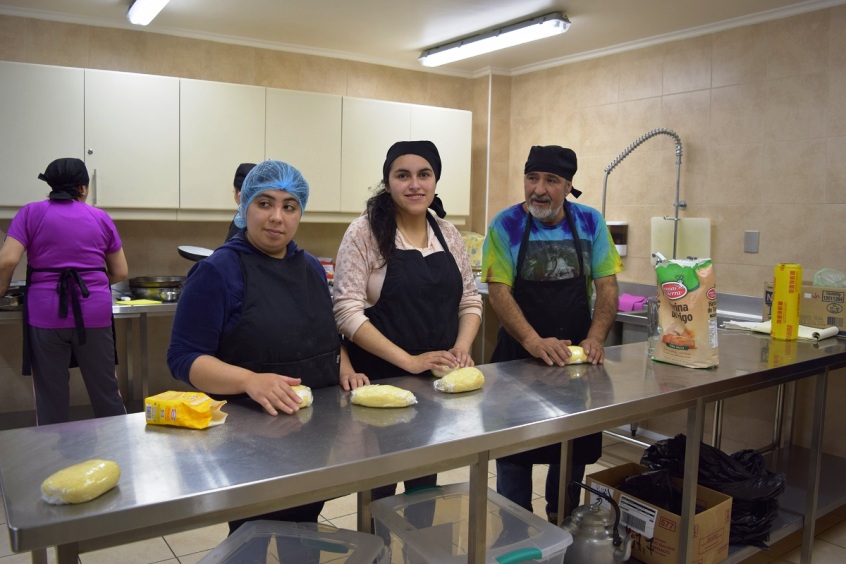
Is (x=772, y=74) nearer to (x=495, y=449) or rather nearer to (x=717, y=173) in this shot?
(x=717, y=173)

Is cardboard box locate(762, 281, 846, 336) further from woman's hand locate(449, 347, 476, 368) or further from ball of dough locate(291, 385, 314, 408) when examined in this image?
ball of dough locate(291, 385, 314, 408)

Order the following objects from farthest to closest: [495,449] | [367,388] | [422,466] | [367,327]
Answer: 1. [367,327]
2. [367,388]
3. [495,449]
4. [422,466]

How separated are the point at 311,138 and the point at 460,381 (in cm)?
306

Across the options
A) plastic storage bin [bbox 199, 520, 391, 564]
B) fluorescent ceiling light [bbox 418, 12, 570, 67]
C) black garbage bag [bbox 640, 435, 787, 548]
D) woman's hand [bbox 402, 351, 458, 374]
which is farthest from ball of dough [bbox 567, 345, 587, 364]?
fluorescent ceiling light [bbox 418, 12, 570, 67]

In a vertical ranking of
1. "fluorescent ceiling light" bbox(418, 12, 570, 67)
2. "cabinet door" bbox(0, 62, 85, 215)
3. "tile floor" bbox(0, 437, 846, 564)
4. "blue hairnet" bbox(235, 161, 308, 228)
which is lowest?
"tile floor" bbox(0, 437, 846, 564)

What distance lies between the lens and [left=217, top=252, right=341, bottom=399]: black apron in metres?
1.63

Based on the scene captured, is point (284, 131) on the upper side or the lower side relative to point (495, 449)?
upper

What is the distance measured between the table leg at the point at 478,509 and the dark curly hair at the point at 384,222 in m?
0.75

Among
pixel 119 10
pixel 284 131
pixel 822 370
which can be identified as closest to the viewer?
pixel 822 370

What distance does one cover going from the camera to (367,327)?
6.23 feet

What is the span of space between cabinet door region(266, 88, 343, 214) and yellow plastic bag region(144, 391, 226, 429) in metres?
3.09

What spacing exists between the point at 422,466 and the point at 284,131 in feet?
11.1

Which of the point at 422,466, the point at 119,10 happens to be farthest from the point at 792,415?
the point at 119,10

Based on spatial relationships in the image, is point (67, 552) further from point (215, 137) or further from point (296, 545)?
point (215, 137)
